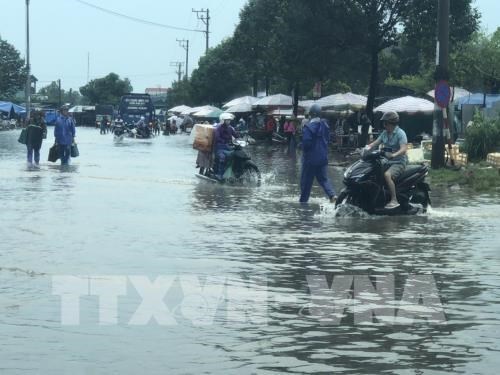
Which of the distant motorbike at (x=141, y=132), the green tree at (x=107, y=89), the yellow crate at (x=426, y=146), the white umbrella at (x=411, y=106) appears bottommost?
the distant motorbike at (x=141, y=132)

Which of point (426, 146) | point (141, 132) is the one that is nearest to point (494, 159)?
point (426, 146)

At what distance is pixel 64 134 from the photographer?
28.2 metres

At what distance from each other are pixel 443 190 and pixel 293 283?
12072 mm

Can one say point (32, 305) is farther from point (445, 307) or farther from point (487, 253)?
point (487, 253)

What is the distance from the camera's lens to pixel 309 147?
17.2 metres

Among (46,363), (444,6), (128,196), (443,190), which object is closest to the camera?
(46,363)

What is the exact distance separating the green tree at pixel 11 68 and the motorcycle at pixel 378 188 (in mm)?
103662

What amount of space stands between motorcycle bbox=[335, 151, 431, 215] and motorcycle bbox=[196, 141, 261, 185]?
6.94 metres

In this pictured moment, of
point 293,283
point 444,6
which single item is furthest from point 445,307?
point 444,6

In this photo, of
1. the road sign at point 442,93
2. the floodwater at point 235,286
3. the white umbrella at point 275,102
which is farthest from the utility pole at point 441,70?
the white umbrella at point 275,102

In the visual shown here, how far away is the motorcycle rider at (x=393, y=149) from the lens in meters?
15.0

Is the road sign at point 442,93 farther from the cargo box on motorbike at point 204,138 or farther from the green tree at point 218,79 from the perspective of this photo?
the green tree at point 218,79

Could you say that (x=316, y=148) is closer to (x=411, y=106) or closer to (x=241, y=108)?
(x=411, y=106)

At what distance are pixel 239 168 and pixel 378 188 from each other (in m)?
7.69
